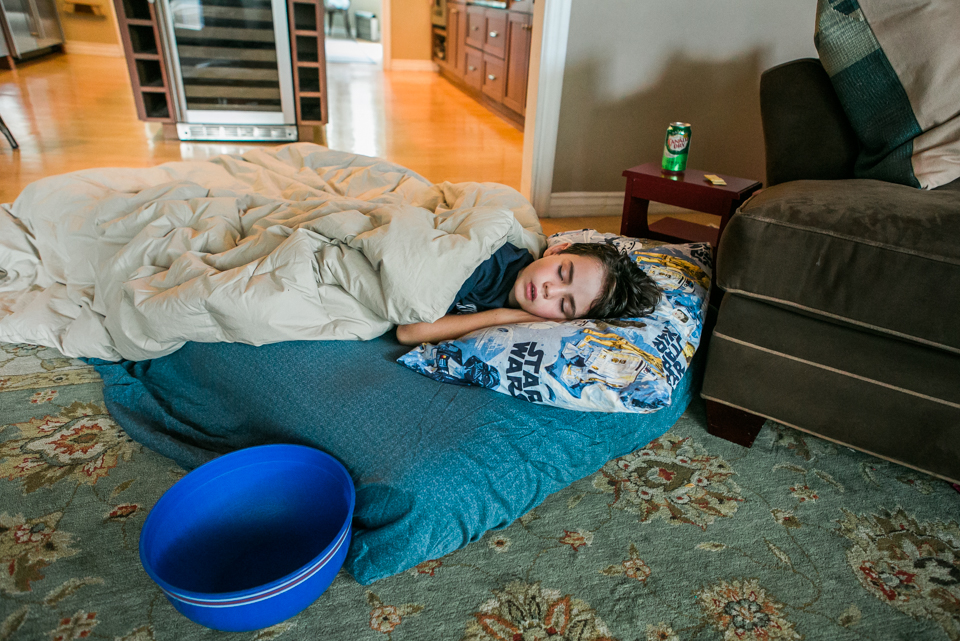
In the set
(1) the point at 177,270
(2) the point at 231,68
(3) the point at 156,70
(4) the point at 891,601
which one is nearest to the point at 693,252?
(4) the point at 891,601

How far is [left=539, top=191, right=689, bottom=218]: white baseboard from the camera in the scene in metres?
2.92

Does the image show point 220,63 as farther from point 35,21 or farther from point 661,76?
point 35,21

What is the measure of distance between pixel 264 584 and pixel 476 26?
5.49 meters

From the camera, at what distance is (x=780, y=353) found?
1.31 metres

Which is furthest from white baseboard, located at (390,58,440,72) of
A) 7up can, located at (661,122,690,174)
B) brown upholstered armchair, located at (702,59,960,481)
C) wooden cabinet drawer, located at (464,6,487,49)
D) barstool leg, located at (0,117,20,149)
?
brown upholstered armchair, located at (702,59,960,481)

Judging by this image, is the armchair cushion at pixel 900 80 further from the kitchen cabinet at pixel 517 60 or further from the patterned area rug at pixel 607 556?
the kitchen cabinet at pixel 517 60

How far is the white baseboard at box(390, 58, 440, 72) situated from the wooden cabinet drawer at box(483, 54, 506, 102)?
7.92 ft

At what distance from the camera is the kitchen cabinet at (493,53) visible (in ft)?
14.4

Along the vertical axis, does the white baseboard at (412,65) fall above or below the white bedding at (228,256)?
below

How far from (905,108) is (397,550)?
165 centimetres

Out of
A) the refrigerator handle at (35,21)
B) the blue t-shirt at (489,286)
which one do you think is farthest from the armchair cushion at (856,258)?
the refrigerator handle at (35,21)

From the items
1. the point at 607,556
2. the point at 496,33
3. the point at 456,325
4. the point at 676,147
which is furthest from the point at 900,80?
the point at 496,33

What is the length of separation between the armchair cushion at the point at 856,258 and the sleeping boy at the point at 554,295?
20 centimetres

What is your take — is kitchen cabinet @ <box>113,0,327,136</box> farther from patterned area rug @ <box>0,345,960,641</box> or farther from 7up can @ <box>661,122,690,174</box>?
patterned area rug @ <box>0,345,960,641</box>
